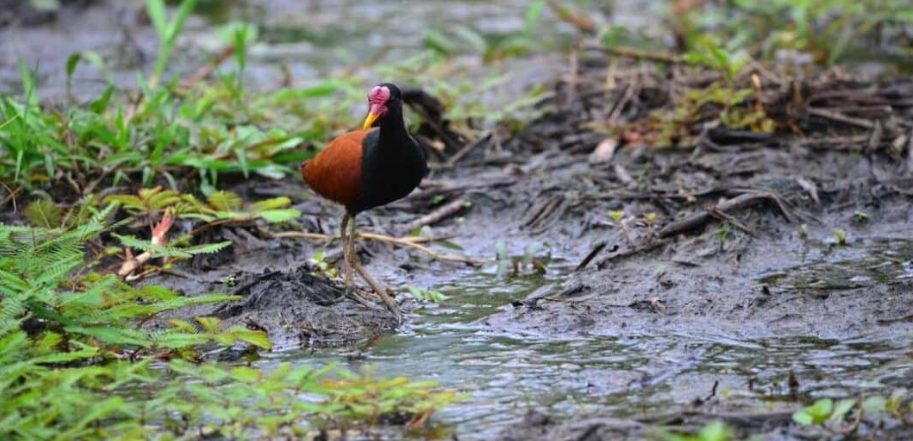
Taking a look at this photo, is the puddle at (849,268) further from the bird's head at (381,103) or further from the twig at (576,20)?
the twig at (576,20)

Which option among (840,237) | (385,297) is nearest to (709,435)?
(385,297)

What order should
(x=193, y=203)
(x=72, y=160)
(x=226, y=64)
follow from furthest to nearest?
(x=226, y=64), (x=72, y=160), (x=193, y=203)

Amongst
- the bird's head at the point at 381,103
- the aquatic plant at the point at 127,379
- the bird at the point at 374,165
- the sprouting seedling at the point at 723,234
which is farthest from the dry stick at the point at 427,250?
the aquatic plant at the point at 127,379

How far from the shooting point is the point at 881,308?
217 inches

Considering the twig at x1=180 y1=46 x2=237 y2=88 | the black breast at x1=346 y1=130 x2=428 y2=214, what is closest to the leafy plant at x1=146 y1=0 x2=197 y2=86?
the twig at x1=180 y1=46 x2=237 y2=88

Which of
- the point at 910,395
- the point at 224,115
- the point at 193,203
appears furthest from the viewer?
the point at 224,115

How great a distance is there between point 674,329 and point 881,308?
86 cm

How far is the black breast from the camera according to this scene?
5.98 meters

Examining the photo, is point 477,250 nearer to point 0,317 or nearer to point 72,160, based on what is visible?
point 72,160

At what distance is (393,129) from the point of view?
5.96 meters

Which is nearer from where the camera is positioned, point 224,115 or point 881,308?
point 881,308

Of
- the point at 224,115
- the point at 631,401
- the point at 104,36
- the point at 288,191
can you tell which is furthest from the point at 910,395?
the point at 104,36

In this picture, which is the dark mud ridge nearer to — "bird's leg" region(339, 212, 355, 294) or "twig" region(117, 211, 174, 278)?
"bird's leg" region(339, 212, 355, 294)

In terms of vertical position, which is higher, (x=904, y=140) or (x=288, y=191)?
(x=904, y=140)
